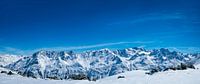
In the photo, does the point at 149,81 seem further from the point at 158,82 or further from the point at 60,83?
the point at 60,83

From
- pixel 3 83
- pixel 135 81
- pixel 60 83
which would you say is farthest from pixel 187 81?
pixel 3 83

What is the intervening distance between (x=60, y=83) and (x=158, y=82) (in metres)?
9.65

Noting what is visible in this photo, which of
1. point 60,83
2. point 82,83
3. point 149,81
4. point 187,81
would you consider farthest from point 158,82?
point 60,83

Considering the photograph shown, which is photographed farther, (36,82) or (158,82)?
(36,82)

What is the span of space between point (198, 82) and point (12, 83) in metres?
18.0

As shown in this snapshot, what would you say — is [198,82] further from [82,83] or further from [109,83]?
[82,83]

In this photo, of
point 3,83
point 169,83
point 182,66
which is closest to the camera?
point 169,83

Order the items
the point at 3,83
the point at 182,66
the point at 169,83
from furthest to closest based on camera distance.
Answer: the point at 182,66, the point at 3,83, the point at 169,83

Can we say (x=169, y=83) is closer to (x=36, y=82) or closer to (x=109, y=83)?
(x=109, y=83)

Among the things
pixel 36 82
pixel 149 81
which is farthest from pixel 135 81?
pixel 36 82

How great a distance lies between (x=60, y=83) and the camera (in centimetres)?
→ 3128

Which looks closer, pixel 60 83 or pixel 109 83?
pixel 109 83

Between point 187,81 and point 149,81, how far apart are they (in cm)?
372

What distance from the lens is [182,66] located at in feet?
152
